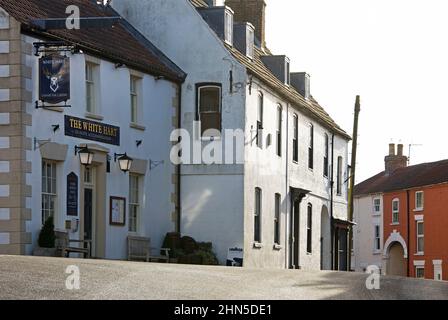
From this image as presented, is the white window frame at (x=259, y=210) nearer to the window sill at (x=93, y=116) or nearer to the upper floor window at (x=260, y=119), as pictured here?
the upper floor window at (x=260, y=119)

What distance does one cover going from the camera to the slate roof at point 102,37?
29172mm

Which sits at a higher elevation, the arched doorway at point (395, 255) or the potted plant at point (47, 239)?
the potted plant at point (47, 239)

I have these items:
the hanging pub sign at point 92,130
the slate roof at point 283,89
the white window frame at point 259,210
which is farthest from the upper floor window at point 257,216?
the hanging pub sign at point 92,130

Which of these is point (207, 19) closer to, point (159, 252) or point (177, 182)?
point (177, 182)

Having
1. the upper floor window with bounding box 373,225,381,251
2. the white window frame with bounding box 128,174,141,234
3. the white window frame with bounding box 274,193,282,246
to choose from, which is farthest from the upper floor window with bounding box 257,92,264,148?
the upper floor window with bounding box 373,225,381,251

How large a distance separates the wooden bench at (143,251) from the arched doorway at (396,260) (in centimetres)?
4261

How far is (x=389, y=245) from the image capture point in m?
74.9

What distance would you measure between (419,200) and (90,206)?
44.4 meters

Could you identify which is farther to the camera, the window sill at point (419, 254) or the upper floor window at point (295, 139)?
the window sill at point (419, 254)

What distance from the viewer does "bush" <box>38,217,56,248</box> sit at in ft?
91.8

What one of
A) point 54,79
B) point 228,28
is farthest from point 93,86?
point 228,28

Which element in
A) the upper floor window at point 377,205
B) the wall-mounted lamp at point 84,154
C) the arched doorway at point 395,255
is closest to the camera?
the wall-mounted lamp at point 84,154

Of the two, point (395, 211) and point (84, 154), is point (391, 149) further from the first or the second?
point (84, 154)
